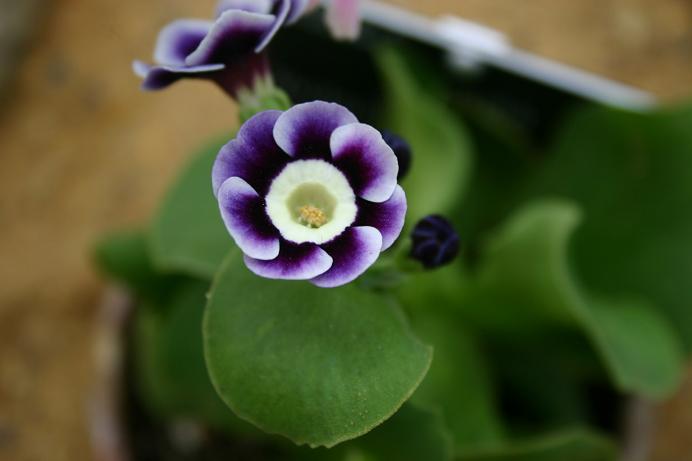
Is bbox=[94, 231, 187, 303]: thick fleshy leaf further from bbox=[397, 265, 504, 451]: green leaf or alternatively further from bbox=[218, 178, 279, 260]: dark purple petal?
bbox=[218, 178, 279, 260]: dark purple petal

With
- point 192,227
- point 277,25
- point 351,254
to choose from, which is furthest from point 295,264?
point 192,227

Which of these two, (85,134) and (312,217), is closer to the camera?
(312,217)

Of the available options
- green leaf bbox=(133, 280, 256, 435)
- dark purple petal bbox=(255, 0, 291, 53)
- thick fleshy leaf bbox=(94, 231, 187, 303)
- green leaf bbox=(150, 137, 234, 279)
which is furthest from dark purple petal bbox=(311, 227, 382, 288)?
thick fleshy leaf bbox=(94, 231, 187, 303)

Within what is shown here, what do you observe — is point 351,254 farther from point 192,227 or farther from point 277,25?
point 192,227

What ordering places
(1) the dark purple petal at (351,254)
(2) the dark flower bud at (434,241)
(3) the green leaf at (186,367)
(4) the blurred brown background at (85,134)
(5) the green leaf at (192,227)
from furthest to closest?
(4) the blurred brown background at (85,134) → (3) the green leaf at (186,367) → (5) the green leaf at (192,227) → (2) the dark flower bud at (434,241) → (1) the dark purple petal at (351,254)

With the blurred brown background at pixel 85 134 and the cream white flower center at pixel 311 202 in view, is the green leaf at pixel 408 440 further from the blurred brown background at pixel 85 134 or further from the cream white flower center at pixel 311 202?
the blurred brown background at pixel 85 134

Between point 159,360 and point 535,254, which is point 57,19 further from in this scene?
point 535,254

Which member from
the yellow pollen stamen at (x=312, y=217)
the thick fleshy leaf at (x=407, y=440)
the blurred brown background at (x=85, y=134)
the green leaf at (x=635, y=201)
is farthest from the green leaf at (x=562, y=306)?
the blurred brown background at (x=85, y=134)
